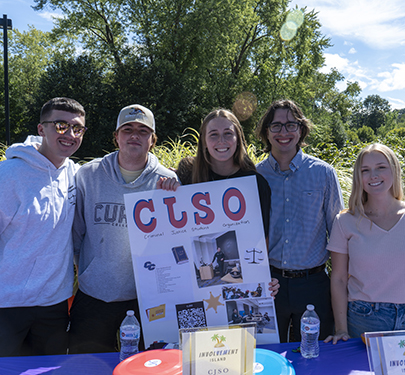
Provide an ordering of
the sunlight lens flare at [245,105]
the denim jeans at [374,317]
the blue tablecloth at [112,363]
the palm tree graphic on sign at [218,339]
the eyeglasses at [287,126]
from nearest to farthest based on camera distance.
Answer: the palm tree graphic on sign at [218,339]
the blue tablecloth at [112,363]
the denim jeans at [374,317]
the eyeglasses at [287,126]
the sunlight lens flare at [245,105]

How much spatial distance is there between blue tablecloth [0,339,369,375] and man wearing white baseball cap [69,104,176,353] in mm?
563

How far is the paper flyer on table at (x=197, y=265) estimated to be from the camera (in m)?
2.34

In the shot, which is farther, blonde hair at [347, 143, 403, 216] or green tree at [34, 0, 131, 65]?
green tree at [34, 0, 131, 65]

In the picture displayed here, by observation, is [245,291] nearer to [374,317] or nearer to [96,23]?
[374,317]

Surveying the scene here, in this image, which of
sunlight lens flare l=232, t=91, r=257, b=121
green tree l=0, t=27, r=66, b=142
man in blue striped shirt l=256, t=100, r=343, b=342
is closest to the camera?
man in blue striped shirt l=256, t=100, r=343, b=342

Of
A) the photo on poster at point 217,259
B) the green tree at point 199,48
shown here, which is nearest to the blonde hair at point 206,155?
the photo on poster at point 217,259

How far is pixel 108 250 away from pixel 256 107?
17653 millimetres

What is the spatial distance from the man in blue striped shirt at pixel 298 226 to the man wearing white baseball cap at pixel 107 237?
106cm

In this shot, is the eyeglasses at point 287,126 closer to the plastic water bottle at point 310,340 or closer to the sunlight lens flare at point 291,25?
the plastic water bottle at point 310,340

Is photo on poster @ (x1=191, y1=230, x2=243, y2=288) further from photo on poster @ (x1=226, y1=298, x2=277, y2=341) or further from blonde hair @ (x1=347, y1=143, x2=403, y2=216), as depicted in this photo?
blonde hair @ (x1=347, y1=143, x2=403, y2=216)

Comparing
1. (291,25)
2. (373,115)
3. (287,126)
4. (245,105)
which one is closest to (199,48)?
(245,105)

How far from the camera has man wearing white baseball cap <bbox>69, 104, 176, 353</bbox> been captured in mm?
2586

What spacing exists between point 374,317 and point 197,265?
128 cm

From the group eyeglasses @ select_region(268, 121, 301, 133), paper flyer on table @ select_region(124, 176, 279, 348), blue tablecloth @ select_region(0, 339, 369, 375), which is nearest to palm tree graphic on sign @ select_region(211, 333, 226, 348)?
blue tablecloth @ select_region(0, 339, 369, 375)
